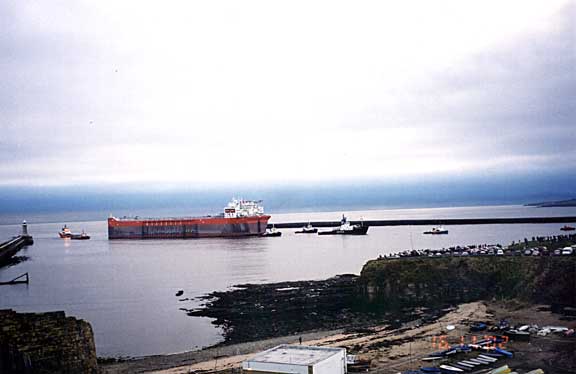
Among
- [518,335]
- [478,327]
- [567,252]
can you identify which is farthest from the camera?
[567,252]

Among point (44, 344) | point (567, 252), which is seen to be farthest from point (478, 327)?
point (44, 344)

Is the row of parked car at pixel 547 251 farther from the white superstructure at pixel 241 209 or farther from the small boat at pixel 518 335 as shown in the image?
the white superstructure at pixel 241 209

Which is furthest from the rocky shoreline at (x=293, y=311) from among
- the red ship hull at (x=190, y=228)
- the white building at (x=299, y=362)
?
the red ship hull at (x=190, y=228)

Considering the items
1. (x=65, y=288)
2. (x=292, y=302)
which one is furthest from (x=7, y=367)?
(x=65, y=288)

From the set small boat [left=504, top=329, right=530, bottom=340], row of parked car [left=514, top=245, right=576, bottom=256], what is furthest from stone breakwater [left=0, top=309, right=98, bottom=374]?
row of parked car [left=514, top=245, right=576, bottom=256]

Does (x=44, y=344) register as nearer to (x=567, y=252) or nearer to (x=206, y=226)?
(x=567, y=252)

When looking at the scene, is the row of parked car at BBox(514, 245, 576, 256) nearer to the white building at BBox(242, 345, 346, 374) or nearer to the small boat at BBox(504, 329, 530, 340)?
the small boat at BBox(504, 329, 530, 340)
